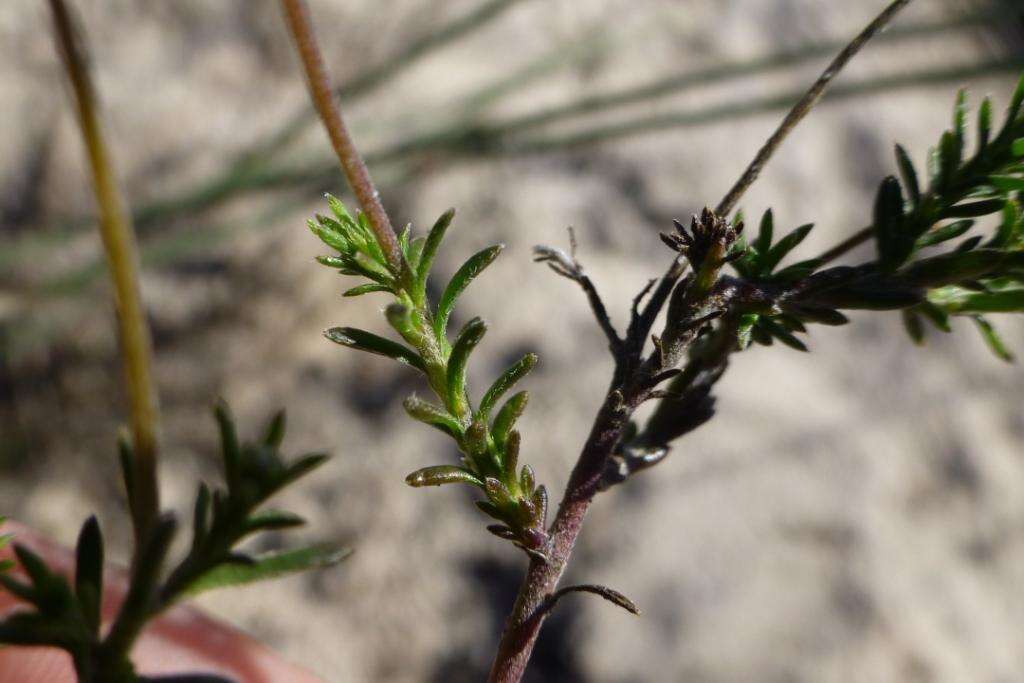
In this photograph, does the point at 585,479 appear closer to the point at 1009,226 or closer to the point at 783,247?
the point at 783,247

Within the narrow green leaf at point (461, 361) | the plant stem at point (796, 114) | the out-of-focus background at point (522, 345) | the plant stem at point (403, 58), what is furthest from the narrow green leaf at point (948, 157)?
the plant stem at point (403, 58)

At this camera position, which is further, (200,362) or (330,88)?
(200,362)

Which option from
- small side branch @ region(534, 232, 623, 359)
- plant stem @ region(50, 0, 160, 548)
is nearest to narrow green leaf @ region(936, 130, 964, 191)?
small side branch @ region(534, 232, 623, 359)

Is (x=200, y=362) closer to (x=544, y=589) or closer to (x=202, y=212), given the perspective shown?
(x=202, y=212)

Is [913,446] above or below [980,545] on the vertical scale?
above

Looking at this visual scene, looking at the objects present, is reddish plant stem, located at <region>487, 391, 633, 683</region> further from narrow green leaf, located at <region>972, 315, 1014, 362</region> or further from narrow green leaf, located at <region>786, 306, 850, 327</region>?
narrow green leaf, located at <region>972, 315, 1014, 362</region>

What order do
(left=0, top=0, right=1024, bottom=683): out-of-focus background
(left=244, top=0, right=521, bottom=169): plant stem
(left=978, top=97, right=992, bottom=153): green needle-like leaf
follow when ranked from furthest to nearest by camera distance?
(left=244, top=0, right=521, bottom=169): plant stem < (left=0, top=0, right=1024, bottom=683): out-of-focus background < (left=978, top=97, right=992, bottom=153): green needle-like leaf

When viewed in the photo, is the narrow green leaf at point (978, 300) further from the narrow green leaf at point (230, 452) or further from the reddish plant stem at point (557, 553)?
the narrow green leaf at point (230, 452)

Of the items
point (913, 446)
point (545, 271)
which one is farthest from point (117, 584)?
point (913, 446)
